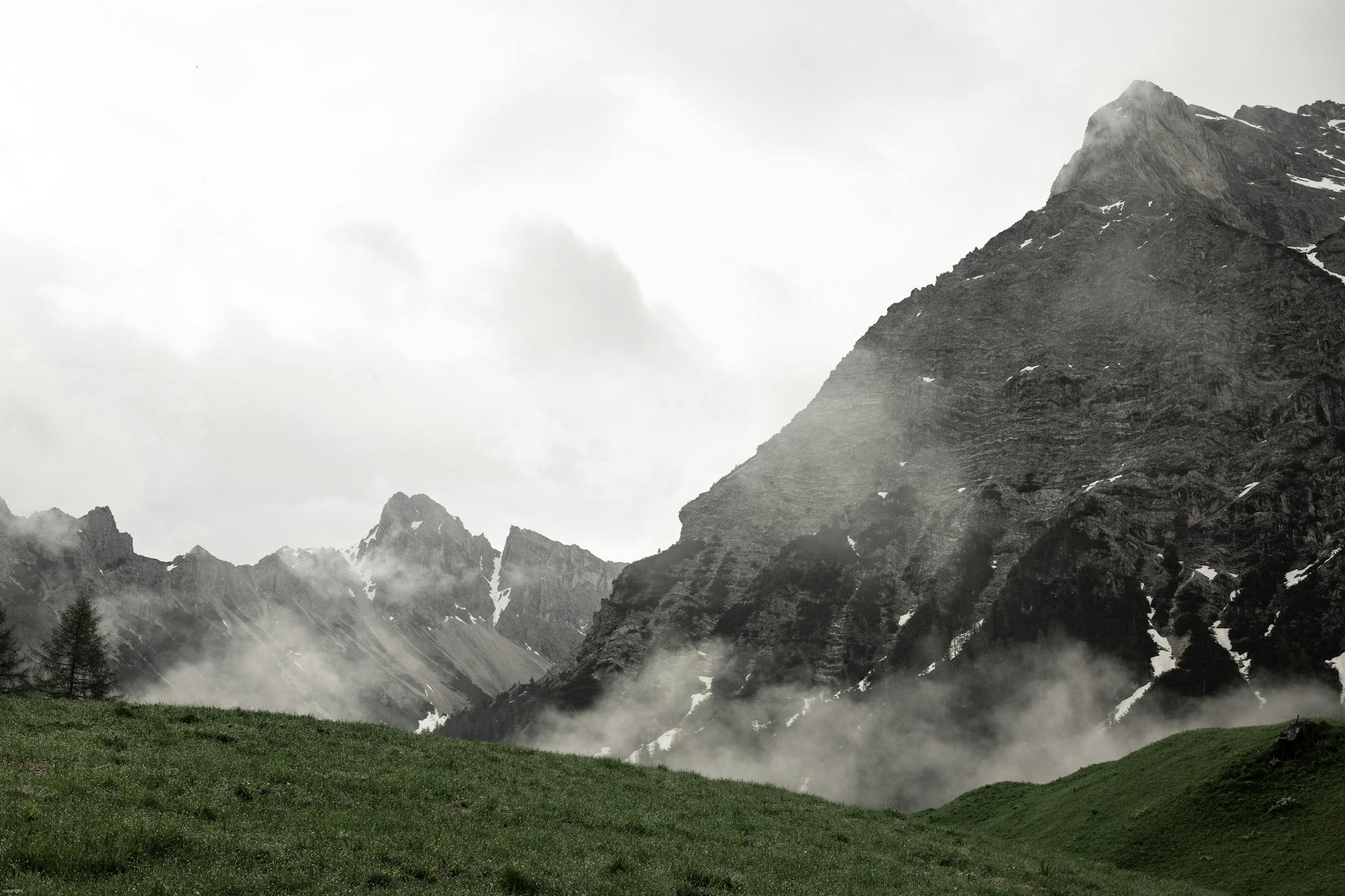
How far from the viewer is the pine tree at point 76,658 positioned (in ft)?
262

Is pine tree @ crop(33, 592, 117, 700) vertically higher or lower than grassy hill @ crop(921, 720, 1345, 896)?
higher

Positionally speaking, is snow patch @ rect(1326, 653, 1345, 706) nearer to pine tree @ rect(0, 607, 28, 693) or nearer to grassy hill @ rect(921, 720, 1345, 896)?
grassy hill @ rect(921, 720, 1345, 896)

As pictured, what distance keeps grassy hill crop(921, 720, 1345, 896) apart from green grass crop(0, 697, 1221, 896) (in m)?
7.79

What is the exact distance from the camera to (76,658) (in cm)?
8188

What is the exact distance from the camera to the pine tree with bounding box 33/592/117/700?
262ft

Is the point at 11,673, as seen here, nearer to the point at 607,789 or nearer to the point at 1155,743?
the point at 607,789

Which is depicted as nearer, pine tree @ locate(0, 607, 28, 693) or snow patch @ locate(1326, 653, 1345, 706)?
pine tree @ locate(0, 607, 28, 693)

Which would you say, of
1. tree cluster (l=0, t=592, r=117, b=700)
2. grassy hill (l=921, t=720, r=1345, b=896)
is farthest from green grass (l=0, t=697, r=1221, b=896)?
tree cluster (l=0, t=592, r=117, b=700)

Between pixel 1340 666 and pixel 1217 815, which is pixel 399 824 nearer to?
pixel 1217 815

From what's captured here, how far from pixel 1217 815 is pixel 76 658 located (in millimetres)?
91605

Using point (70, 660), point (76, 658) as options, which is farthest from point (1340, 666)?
point (70, 660)

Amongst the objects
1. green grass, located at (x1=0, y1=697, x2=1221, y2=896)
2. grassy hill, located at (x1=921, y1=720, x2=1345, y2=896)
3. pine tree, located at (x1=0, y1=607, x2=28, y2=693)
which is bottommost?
grassy hill, located at (x1=921, y1=720, x2=1345, y2=896)

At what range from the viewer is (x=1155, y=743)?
5556cm

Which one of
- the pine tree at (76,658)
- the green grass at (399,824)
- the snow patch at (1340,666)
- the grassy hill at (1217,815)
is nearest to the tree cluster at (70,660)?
the pine tree at (76,658)
